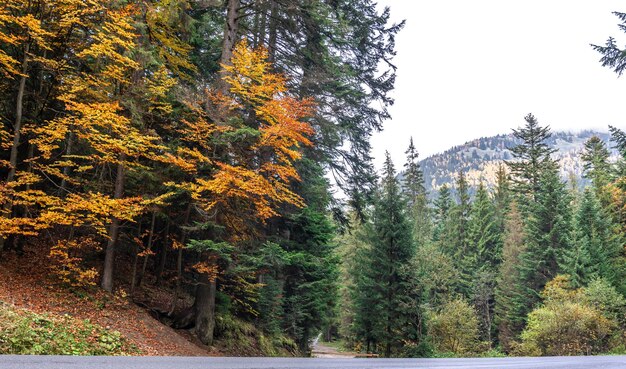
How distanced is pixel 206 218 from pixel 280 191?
8.66 ft

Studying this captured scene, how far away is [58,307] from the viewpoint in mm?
10477

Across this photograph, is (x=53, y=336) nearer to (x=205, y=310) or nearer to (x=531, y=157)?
(x=205, y=310)

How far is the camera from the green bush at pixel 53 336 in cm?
748

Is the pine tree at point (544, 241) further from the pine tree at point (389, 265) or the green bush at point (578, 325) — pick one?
the pine tree at point (389, 265)

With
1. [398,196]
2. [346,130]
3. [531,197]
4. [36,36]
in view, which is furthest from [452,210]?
[36,36]

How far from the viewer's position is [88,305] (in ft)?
36.9

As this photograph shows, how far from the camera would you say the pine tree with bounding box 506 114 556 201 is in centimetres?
4869

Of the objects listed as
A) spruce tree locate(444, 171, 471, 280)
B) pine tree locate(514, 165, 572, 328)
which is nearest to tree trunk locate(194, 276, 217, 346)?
pine tree locate(514, 165, 572, 328)

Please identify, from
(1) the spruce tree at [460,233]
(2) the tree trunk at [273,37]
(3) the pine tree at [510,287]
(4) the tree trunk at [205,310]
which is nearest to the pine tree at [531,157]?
(3) the pine tree at [510,287]

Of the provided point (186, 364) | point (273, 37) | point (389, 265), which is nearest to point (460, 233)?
point (389, 265)

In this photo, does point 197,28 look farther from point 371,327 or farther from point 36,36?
point 371,327

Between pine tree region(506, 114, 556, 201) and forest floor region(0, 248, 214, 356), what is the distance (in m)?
46.4

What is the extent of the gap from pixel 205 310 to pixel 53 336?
514cm

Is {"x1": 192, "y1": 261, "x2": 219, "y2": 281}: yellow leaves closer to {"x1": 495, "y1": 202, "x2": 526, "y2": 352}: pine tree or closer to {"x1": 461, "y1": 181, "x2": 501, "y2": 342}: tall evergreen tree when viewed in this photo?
{"x1": 495, "y1": 202, "x2": 526, "y2": 352}: pine tree
